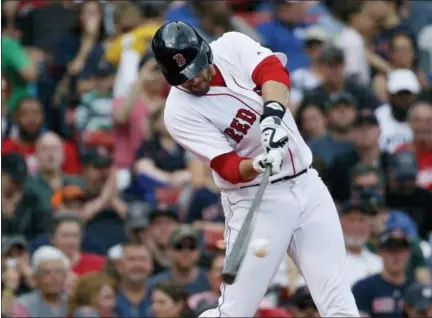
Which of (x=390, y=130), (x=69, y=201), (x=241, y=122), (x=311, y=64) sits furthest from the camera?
(x=311, y=64)

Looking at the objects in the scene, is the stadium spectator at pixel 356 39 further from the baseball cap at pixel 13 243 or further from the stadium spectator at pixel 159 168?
the baseball cap at pixel 13 243

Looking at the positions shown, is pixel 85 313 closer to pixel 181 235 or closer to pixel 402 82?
pixel 181 235

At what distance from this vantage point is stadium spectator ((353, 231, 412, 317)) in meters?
10.9

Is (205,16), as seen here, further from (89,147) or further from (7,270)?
(7,270)

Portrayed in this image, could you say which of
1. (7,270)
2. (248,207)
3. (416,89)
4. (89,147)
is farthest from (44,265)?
(416,89)

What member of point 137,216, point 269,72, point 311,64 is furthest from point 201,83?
point 311,64

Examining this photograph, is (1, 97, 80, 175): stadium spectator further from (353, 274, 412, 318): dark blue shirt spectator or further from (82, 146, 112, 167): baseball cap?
(353, 274, 412, 318): dark blue shirt spectator

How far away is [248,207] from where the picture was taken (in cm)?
786

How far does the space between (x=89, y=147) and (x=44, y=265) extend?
2386 millimetres

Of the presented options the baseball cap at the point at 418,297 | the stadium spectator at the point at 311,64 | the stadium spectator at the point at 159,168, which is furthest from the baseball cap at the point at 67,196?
the baseball cap at the point at 418,297

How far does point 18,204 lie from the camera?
39.5 ft

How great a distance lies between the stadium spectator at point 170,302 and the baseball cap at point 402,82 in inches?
152

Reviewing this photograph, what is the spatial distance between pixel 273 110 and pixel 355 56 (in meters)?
7.09

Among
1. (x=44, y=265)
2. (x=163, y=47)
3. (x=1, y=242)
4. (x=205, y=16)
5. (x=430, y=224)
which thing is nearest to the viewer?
(x=163, y=47)
